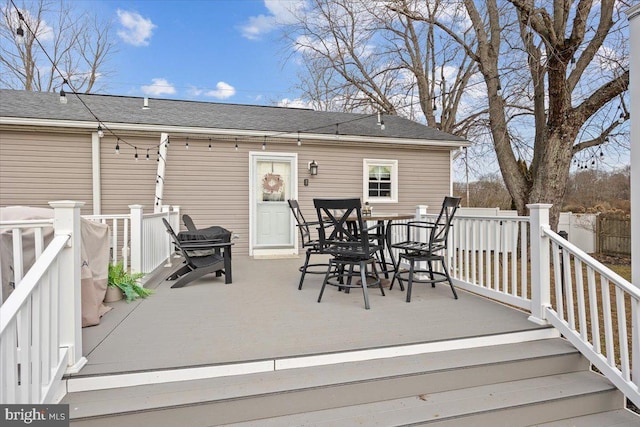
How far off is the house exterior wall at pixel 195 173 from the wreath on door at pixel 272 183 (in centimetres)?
38

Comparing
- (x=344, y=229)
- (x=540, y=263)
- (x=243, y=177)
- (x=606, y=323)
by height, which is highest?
(x=243, y=177)

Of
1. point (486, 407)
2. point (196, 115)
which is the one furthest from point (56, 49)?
point (486, 407)

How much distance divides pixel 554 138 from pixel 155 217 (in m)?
7.65

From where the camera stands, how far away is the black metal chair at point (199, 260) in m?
4.16

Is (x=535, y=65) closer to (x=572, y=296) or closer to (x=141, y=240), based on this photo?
(x=572, y=296)

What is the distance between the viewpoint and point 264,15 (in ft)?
39.3

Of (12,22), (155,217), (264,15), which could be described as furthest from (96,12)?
(155,217)

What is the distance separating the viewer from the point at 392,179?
779 centimetres

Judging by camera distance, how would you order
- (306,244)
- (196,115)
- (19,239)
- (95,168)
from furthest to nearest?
(196,115) → (95,168) → (306,244) → (19,239)

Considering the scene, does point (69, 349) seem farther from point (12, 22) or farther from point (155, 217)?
point (12, 22)

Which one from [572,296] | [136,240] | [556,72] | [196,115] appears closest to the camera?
[572,296]

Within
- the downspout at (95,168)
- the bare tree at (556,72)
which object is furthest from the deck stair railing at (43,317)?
the bare tree at (556,72)

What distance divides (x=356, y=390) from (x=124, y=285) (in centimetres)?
272

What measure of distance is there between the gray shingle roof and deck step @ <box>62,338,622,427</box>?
5499 mm
